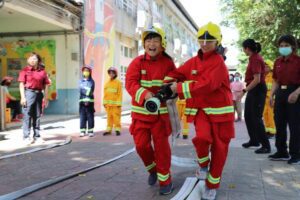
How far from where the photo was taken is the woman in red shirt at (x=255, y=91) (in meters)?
7.25

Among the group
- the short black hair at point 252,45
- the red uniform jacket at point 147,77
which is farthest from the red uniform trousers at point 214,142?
the short black hair at point 252,45

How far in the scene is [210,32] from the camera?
14.3ft

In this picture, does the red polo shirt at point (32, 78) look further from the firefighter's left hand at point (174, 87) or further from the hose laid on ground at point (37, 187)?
the firefighter's left hand at point (174, 87)

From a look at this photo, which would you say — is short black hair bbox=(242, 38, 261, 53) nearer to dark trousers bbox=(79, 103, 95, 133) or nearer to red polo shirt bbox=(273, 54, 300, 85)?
red polo shirt bbox=(273, 54, 300, 85)

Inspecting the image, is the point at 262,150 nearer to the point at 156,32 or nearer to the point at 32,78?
the point at 156,32

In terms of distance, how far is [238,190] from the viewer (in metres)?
4.79

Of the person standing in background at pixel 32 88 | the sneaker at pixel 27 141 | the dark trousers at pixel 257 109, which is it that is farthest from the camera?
the sneaker at pixel 27 141

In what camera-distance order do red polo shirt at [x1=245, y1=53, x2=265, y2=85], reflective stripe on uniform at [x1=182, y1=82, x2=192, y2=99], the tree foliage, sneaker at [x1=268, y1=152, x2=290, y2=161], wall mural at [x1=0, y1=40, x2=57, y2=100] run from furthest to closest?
the tree foliage → wall mural at [x1=0, y1=40, x2=57, y2=100] → red polo shirt at [x1=245, y1=53, x2=265, y2=85] → sneaker at [x1=268, y1=152, x2=290, y2=161] → reflective stripe on uniform at [x1=182, y1=82, x2=192, y2=99]

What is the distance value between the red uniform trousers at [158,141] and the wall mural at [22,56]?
506 inches

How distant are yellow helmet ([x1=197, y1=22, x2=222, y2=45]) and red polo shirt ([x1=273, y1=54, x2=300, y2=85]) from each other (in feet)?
7.71

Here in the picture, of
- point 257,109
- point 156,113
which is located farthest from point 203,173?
point 257,109

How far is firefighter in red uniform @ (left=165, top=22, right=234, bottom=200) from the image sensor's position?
438 cm

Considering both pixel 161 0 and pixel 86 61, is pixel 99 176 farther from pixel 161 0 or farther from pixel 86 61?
pixel 161 0

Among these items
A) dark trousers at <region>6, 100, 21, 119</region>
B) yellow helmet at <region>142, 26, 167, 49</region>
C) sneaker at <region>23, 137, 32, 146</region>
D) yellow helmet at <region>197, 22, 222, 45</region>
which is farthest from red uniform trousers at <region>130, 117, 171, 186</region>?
dark trousers at <region>6, 100, 21, 119</region>
